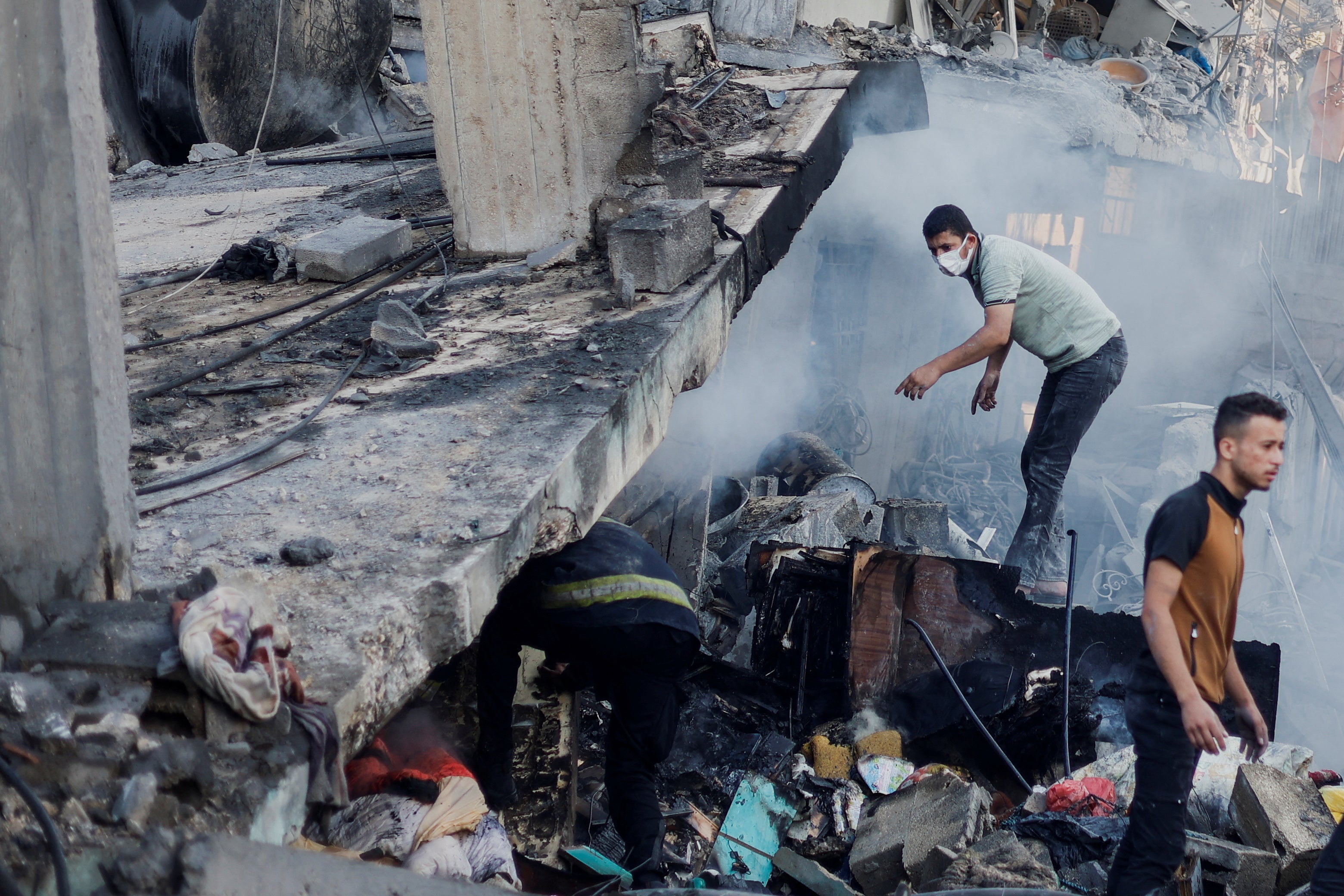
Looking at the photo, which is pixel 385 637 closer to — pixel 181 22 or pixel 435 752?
pixel 435 752

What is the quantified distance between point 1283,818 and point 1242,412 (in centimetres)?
182

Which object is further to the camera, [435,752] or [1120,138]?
[1120,138]

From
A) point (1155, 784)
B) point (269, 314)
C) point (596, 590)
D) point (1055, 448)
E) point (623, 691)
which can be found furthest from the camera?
point (1055, 448)

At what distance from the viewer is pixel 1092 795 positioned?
3947 mm

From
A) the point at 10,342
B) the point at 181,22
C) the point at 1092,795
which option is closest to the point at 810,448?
the point at 1092,795

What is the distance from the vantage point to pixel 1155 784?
9.11 feet

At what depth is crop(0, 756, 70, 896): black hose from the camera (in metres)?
1.42

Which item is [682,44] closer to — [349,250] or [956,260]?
[956,260]

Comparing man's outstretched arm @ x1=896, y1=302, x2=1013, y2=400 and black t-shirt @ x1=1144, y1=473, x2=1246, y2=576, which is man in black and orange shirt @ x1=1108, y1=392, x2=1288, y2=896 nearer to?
black t-shirt @ x1=1144, y1=473, x2=1246, y2=576

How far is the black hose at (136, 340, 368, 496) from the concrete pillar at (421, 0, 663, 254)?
1649 millimetres

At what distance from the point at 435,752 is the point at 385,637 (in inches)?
43.5

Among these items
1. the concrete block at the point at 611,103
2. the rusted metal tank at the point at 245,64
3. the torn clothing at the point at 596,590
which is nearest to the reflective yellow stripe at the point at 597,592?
the torn clothing at the point at 596,590

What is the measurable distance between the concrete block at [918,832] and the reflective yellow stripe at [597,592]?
56.7 inches

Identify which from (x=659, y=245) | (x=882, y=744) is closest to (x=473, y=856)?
(x=659, y=245)
